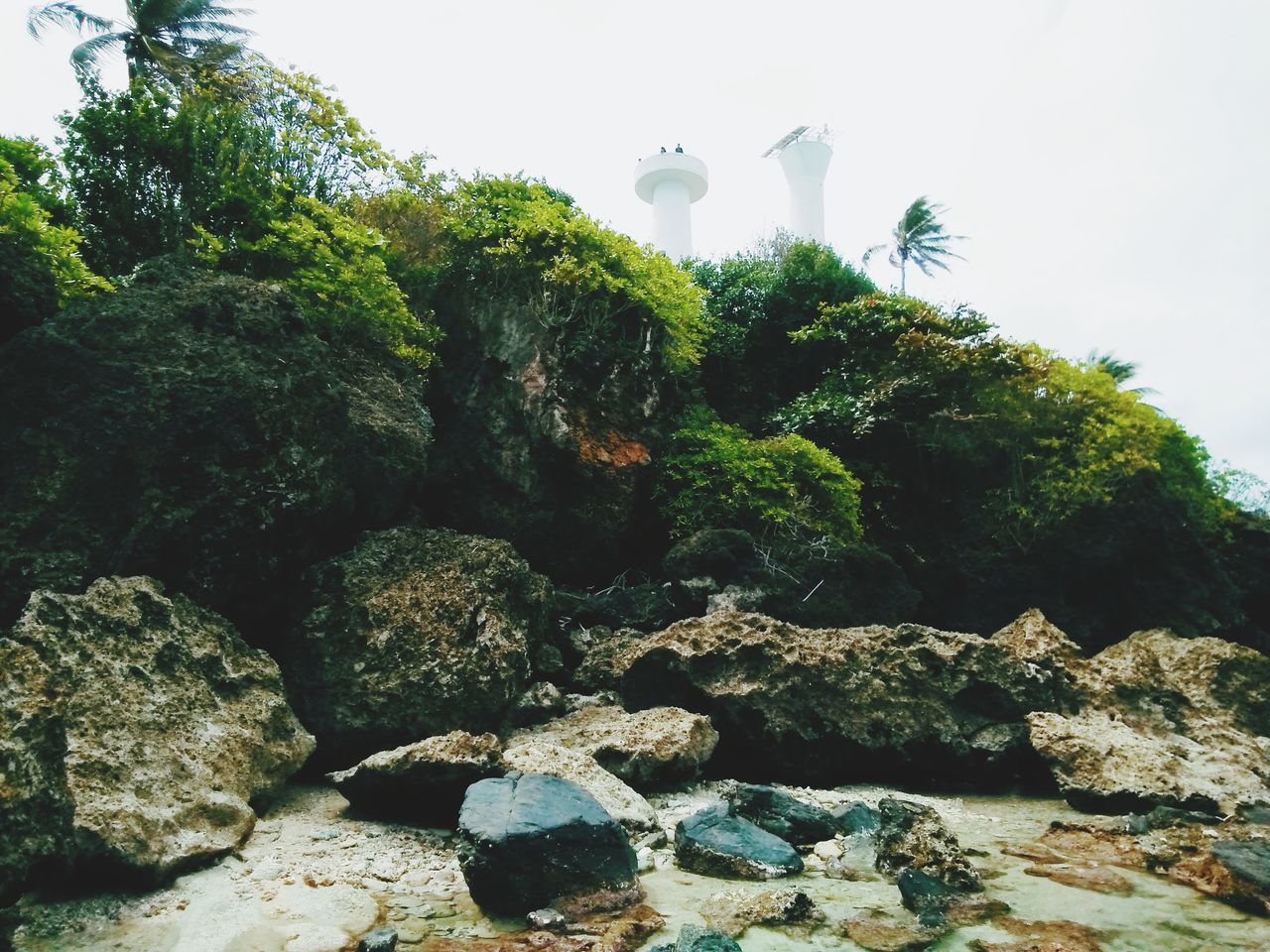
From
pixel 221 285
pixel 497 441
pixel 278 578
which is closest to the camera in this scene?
pixel 278 578

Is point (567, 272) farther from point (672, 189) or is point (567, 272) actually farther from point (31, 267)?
point (672, 189)

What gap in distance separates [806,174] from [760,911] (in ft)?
142

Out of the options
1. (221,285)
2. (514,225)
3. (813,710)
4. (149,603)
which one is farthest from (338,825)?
(514,225)

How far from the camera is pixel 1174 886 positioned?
4.10 meters

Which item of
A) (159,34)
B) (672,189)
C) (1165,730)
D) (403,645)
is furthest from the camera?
(672,189)

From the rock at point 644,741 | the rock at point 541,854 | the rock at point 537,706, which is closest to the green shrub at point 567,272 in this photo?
the rock at point 537,706

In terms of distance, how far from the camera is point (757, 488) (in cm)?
1011

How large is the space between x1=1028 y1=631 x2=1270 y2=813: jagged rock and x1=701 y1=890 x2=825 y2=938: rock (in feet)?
11.1

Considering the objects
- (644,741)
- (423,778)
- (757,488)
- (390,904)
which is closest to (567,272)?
(757,488)

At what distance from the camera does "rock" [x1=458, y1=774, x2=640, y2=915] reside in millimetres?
3510

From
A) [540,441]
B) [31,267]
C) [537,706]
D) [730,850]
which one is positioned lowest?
[730,850]

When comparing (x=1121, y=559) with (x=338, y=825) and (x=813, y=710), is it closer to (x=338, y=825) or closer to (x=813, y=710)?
(x=813, y=710)

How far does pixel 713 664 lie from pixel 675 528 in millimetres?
3352

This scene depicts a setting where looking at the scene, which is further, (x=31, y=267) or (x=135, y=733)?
(x=31, y=267)
